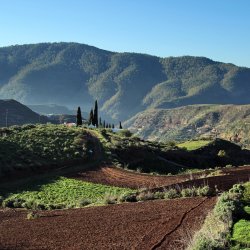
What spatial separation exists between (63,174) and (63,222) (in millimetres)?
28055

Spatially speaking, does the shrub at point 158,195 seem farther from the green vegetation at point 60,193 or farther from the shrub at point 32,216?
the shrub at point 32,216

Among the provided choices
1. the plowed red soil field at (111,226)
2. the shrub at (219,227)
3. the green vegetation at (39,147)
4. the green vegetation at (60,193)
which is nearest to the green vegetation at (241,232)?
the shrub at (219,227)

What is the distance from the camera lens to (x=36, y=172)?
53438mm

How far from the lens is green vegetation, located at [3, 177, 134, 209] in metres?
34.4

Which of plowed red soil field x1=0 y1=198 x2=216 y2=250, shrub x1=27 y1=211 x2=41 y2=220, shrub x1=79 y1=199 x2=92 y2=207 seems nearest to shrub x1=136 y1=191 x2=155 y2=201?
plowed red soil field x1=0 y1=198 x2=216 y2=250

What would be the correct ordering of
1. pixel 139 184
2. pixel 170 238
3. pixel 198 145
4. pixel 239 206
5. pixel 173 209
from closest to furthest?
pixel 170 238
pixel 239 206
pixel 173 209
pixel 139 184
pixel 198 145

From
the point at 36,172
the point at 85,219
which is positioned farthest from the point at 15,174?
the point at 85,219

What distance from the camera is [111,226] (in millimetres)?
23562

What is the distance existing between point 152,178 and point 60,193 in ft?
34.5

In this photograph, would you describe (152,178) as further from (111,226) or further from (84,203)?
(111,226)

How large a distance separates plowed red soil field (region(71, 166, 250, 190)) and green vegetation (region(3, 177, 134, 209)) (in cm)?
231

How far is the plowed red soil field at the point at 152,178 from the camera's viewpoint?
3878 centimetres

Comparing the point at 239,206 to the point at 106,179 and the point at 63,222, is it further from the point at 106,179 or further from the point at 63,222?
the point at 106,179

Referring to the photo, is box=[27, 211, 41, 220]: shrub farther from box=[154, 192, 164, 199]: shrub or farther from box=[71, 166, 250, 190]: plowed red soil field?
box=[71, 166, 250, 190]: plowed red soil field
